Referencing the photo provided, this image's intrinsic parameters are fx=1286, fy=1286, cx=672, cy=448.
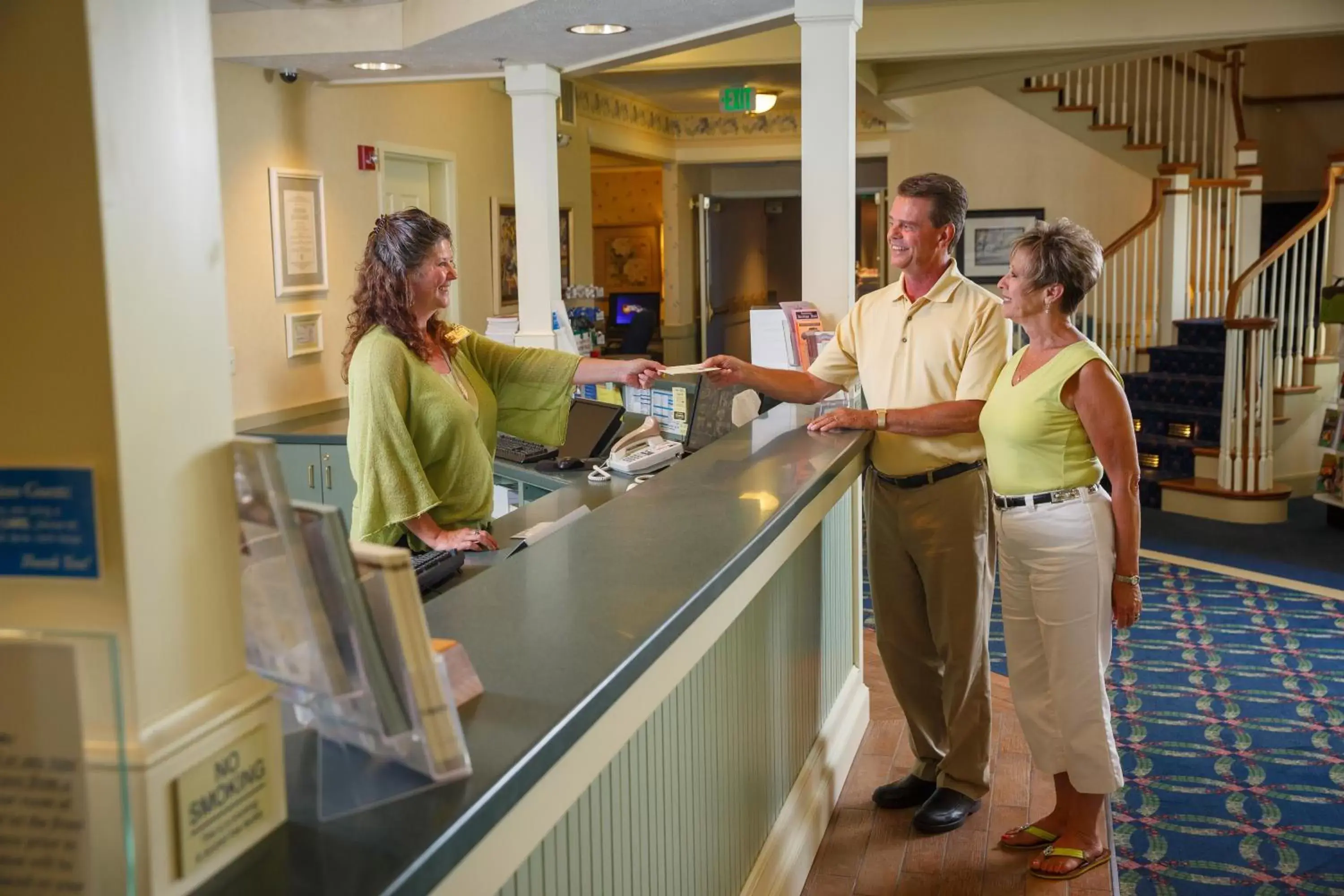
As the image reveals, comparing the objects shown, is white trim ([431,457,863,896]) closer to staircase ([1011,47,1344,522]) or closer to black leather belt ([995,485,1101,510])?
black leather belt ([995,485,1101,510])

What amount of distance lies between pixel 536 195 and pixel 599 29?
4.30 ft

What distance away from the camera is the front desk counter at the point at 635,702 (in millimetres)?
1107

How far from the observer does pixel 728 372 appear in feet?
11.1

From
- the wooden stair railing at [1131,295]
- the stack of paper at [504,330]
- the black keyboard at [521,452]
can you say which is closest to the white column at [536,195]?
the stack of paper at [504,330]

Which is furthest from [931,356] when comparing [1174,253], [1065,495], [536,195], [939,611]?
[1174,253]

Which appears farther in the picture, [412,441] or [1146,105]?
[1146,105]

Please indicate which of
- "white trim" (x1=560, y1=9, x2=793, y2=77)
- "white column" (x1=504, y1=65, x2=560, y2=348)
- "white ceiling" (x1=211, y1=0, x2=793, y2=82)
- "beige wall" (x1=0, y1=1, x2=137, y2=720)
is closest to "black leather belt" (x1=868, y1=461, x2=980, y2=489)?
"white ceiling" (x1=211, y1=0, x2=793, y2=82)

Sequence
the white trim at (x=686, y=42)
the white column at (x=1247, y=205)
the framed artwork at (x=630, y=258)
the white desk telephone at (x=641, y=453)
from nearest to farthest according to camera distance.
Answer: the white desk telephone at (x=641, y=453) → the white trim at (x=686, y=42) → the white column at (x=1247, y=205) → the framed artwork at (x=630, y=258)

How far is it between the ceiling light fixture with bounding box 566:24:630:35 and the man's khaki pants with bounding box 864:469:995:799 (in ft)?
9.03

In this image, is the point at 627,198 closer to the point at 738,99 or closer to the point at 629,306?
the point at 629,306

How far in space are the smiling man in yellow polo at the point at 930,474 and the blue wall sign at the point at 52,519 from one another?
2.49 m

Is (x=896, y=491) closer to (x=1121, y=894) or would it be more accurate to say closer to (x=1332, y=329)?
(x=1121, y=894)

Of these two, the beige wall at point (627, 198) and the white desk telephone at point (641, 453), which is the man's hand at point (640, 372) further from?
the beige wall at point (627, 198)

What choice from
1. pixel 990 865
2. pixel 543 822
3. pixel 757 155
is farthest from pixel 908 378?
pixel 757 155
